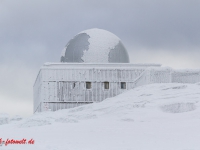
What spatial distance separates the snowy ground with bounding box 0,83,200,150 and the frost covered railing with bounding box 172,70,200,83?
728 cm

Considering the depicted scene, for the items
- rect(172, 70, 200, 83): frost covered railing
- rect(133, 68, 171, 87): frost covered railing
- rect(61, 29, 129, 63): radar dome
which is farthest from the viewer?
rect(61, 29, 129, 63): radar dome

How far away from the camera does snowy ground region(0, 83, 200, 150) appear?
752 inches

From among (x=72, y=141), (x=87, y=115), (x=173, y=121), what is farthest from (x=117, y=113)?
(x=72, y=141)

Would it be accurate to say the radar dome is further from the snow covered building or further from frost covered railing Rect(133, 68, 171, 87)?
frost covered railing Rect(133, 68, 171, 87)

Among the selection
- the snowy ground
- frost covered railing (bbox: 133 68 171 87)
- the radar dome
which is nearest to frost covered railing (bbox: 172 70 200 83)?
frost covered railing (bbox: 133 68 171 87)

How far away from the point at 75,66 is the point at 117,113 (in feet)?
55.9

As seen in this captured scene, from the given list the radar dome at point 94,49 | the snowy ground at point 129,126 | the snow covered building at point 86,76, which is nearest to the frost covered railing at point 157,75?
the snow covered building at point 86,76

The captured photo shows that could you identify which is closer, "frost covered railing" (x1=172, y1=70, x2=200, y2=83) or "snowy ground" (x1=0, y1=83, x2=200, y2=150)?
"snowy ground" (x1=0, y1=83, x2=200, y2=150)

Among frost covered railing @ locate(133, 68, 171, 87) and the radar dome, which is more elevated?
the radar dome

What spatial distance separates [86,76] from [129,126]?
2062 cm

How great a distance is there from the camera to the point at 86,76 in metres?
43.9

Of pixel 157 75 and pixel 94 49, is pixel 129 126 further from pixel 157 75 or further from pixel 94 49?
pixel 94 49

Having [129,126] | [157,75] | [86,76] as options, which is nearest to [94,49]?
[86,76]

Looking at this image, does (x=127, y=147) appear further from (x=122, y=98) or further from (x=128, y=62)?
(x=128, y=62)
